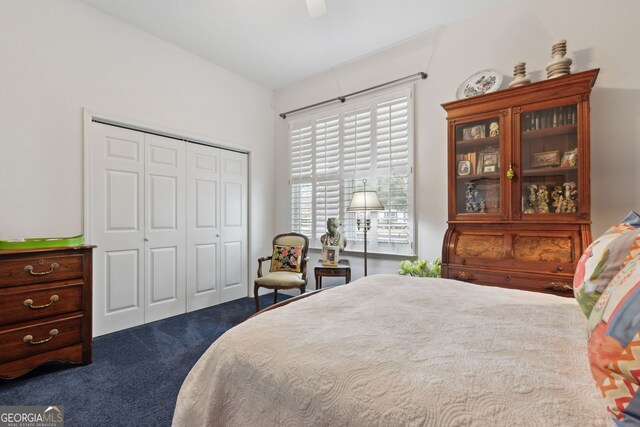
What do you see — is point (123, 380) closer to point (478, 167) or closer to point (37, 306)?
point (37, 306)

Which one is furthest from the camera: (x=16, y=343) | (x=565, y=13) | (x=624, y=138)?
(x=565, y=13)

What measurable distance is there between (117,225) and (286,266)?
1.76 metres

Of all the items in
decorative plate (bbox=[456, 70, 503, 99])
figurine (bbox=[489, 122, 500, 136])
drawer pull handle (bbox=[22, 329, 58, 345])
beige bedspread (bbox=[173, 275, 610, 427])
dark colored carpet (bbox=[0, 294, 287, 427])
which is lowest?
→ dark colored carpet (bbox=[0, 294, 287, 427])

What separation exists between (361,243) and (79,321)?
8.73 ft

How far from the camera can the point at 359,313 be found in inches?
48.0

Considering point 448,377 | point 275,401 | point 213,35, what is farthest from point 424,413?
point 213,35

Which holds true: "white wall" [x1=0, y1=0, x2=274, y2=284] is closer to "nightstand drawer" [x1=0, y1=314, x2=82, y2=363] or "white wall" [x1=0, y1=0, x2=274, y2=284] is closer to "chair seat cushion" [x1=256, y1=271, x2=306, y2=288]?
"nightstand drawer" [x1=0, y1=314, x2=82, y2=363]

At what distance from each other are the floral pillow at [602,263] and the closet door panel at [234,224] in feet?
11.7

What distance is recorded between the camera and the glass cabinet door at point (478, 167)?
243 centimetres

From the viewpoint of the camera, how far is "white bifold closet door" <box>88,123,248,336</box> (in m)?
2.89

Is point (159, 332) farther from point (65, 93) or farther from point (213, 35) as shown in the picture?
point (213, 35)

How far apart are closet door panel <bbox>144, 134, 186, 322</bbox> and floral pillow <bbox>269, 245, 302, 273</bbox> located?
104cm

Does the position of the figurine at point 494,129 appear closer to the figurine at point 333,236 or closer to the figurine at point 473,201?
the figurine at point 473,201

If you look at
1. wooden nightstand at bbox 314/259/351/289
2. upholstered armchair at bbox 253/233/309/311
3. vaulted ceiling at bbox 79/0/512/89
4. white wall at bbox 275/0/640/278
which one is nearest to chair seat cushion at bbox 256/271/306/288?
Answer: upholstered armchair at bbox 253/233/309/311
